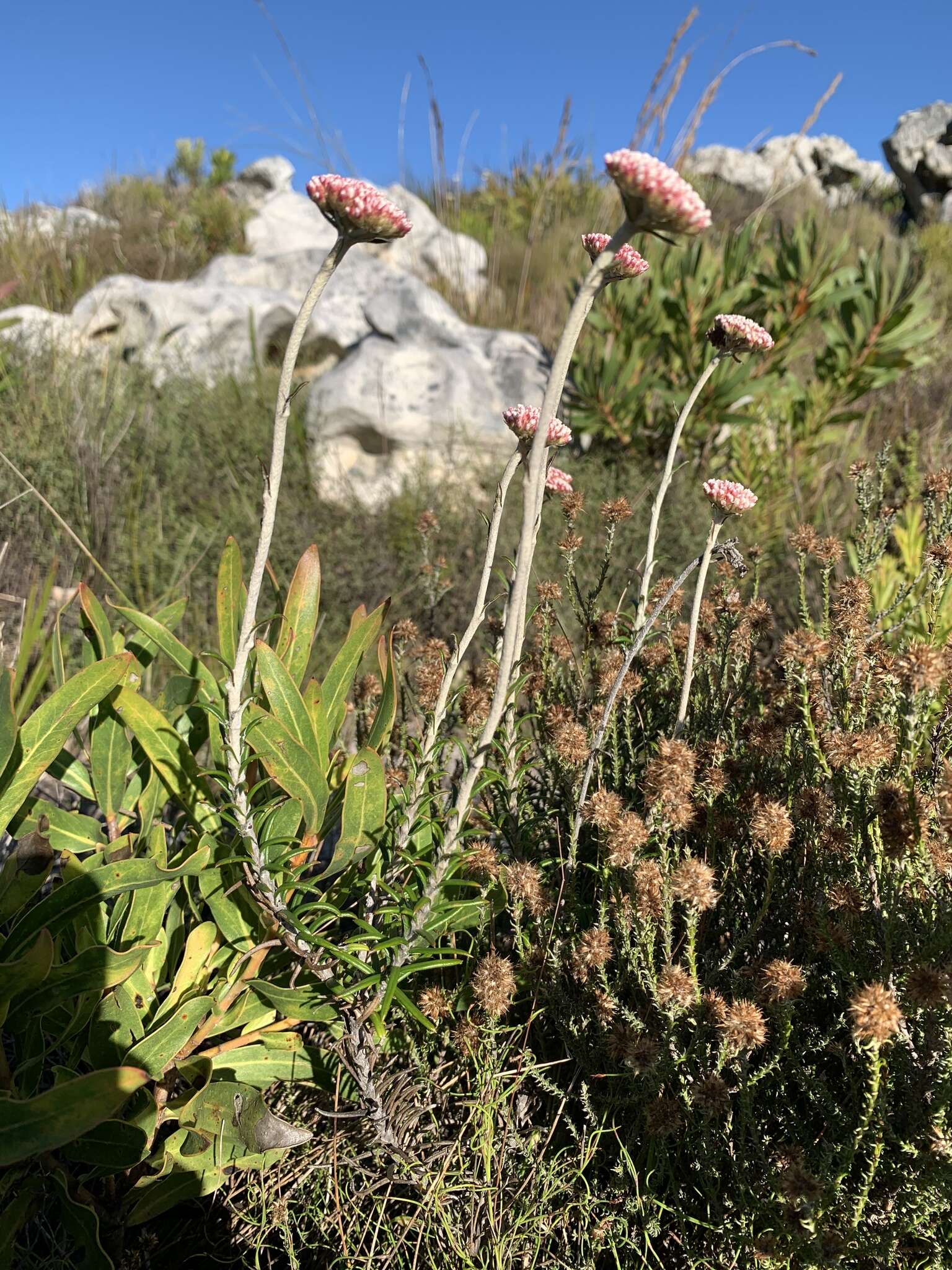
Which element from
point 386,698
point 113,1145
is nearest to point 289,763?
point 386,698

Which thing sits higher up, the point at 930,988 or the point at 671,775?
the point at 671,775

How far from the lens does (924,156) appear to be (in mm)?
19875

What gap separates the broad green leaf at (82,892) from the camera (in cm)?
127

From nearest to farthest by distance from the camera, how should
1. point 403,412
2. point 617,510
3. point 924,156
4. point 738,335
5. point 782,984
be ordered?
1. point 782,984
2. point 738,335
3. point 617,510
4. point 403,412
5. point 924,156

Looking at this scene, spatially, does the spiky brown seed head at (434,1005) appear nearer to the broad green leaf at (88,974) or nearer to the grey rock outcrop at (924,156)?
the broad green leaf at (88,974)

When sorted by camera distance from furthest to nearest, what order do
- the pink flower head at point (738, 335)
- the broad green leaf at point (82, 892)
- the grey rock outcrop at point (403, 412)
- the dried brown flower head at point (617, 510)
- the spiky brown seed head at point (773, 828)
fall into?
the grey rock outcrop at point (403, 412)
the dried brown flower head at point (617, 510)
the pink flower head at point (738, 335)
the broad green leaf at point (82, 892)
the spiky brown seed head at point (773, 828)

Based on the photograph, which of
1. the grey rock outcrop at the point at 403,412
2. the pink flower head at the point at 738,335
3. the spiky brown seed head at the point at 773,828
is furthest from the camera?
the grey rock outcrop at the point at 403,412

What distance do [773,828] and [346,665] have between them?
2.87 ft

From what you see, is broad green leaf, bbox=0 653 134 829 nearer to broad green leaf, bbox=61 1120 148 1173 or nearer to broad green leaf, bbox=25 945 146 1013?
broad green leaf, bbox=25 945 146 1013

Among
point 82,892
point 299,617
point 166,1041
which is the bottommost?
point 166,1041

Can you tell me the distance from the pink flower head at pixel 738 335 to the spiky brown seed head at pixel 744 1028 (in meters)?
1.06

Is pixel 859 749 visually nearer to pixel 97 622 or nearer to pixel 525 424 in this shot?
pixel 525 424

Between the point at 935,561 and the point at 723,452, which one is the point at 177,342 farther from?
the point at 935,561

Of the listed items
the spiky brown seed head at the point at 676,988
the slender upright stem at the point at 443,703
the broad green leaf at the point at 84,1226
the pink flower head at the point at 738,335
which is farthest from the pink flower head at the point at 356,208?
the broad green leaf at the point at 84,1226
